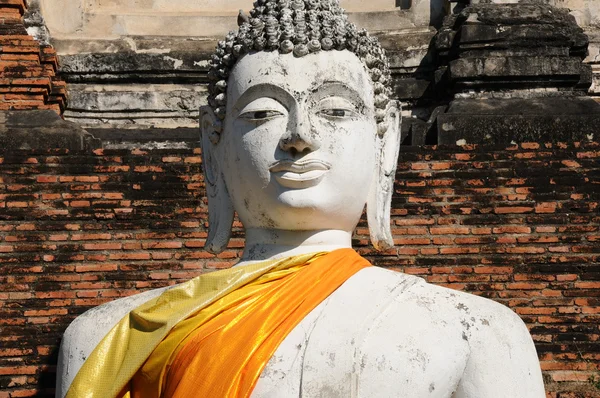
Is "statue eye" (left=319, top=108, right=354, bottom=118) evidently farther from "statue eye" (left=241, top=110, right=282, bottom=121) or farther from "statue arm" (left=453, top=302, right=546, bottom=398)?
"statue arm" (left=453, top=302, right=546, bottom=398)

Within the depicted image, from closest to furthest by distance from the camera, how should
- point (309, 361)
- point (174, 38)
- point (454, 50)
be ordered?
point (309, 361) < point (454, 50) < point (174, 38)

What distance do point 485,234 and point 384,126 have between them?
173 inches

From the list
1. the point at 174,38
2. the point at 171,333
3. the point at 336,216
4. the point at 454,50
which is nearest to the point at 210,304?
the point at 171,333

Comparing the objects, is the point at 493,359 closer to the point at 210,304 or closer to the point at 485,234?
the point at 210,304

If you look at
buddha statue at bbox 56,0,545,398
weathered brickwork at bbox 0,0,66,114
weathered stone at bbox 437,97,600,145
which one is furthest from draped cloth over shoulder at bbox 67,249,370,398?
weathered brickwork at bbox 0,0,66,114

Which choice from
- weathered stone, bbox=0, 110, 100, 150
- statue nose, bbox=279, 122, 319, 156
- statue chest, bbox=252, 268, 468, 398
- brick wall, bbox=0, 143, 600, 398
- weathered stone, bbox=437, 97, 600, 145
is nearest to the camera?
statue chest, bbox=252, 268, 468, 398

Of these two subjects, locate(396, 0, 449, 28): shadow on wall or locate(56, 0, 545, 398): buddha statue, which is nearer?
locate(56, 0, 545, 398): buddha statue

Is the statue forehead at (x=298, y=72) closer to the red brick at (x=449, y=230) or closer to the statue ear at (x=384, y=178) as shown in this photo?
the statue ear at (x=384, y=178)

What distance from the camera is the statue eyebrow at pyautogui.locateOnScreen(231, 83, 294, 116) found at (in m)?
5.07

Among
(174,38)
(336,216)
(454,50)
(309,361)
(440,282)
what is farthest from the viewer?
(174,38)

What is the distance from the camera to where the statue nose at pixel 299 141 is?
4953 mm

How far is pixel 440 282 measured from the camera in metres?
9.49

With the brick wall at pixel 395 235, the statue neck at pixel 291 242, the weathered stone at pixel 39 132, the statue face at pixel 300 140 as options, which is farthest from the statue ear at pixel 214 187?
the weathered stone at pixel 39 132

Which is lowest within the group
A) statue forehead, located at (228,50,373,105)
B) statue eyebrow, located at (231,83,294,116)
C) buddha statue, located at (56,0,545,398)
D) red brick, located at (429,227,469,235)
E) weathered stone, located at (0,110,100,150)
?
red brick, located at (429,227,469,235)
